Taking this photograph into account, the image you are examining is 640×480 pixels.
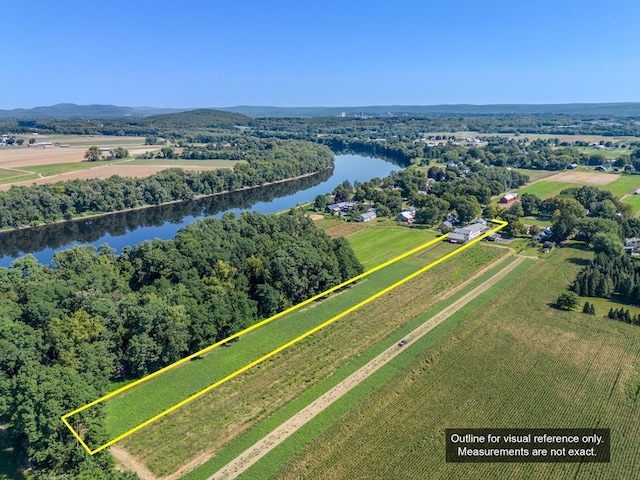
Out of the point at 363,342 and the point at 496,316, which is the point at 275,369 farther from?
the point at 496,316

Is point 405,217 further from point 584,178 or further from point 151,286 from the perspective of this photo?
point 584,178

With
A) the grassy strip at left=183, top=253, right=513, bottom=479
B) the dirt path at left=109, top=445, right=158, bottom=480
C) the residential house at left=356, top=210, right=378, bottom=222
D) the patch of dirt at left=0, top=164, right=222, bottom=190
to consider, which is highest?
the patch of dirt at left=0, top=164, right=222, bottom=190

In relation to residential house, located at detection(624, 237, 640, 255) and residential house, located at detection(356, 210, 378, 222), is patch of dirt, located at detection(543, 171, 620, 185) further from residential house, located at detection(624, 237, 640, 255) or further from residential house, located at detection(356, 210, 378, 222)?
residential house, located at detection(356, 210, 378, 222)

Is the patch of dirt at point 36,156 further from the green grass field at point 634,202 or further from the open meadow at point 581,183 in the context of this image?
the green grass field at point 634,202

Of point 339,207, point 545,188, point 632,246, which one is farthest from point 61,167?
point 632,246

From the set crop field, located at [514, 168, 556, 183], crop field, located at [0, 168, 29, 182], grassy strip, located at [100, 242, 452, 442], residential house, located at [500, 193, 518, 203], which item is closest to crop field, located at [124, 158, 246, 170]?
crop field, located at [0, 168, 29, 182]
